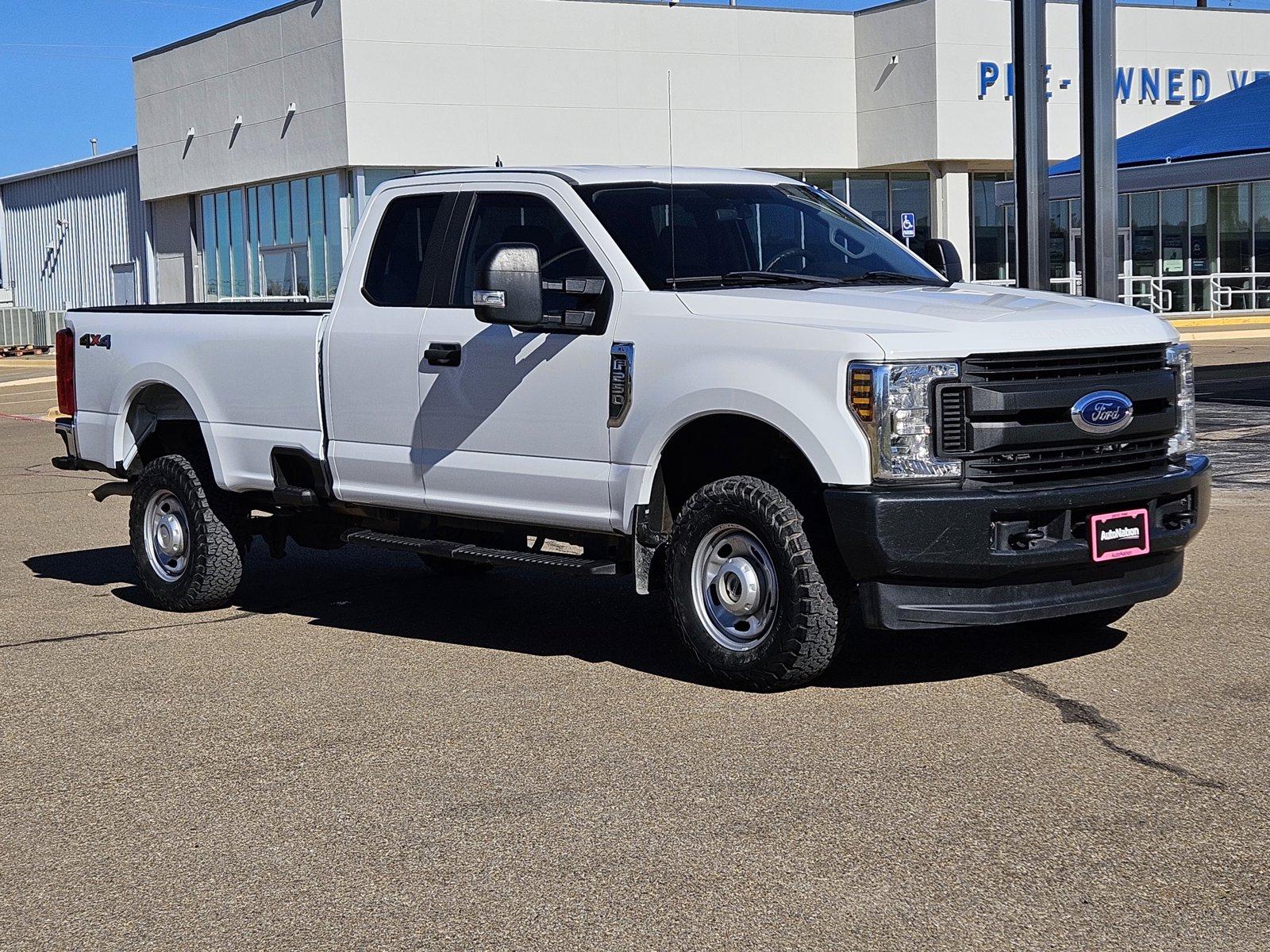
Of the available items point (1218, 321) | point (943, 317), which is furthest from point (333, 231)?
point (943, 317)

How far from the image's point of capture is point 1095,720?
6.23m

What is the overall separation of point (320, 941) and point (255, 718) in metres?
2.47

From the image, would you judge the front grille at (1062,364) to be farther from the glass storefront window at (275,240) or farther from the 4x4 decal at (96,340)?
the glass storefront window at (275,240)

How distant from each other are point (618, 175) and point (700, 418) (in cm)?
160

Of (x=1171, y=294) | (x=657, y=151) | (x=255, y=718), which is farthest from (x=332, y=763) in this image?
(x=1171, y=294)

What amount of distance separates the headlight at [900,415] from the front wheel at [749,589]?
0.52 meters

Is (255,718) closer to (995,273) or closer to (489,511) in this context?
(489,511)

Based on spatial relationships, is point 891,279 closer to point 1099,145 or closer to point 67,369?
point 67,369

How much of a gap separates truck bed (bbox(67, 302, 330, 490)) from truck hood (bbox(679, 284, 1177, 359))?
2376 millimetres

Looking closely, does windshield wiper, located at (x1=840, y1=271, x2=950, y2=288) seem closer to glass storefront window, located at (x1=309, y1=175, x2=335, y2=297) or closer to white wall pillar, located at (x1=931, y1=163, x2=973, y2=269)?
glass storefront window, located at (x1=309, y1=175, x2=335, y2=297)

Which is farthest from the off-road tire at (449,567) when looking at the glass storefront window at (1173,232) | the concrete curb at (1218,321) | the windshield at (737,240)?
the glass storefront window at (1173,232)

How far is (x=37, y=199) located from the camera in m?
58.2

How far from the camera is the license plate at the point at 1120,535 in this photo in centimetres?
649

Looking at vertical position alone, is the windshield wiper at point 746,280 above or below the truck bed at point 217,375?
above
